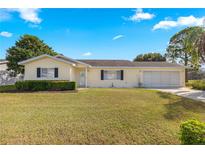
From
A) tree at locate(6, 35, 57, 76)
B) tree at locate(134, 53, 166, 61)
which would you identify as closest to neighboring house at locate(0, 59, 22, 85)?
tree at locate(6, 35, 57, 76)

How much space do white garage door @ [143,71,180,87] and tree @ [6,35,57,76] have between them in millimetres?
14988

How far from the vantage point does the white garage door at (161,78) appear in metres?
21.5

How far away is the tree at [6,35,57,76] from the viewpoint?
21938 mm

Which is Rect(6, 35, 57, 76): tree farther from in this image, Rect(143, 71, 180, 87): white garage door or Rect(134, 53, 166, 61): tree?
Rect(134, 53, 166, 61): tree

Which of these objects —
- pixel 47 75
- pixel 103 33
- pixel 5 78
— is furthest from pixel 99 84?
pixel 5 78

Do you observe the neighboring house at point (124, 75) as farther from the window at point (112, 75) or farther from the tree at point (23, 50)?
the tree at point (23, 50)

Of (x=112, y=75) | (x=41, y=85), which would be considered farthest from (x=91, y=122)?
(x=112, y=75)

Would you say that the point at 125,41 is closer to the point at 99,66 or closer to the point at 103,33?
the point at 103,33

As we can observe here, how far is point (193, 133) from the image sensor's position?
4.60m

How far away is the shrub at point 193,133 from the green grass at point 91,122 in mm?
1320

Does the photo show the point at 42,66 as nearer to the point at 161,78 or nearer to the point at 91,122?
the point at 91,122

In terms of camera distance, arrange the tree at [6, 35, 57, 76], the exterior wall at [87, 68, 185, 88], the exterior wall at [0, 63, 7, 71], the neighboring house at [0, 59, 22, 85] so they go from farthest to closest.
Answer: the tree at [6, 35, 57, 76]
the exterior wall at [0, 63, 7, 71]
the exterior wall at [87, 68, 185, 88]
the neighboring house at [0, 59, 22, 85]
